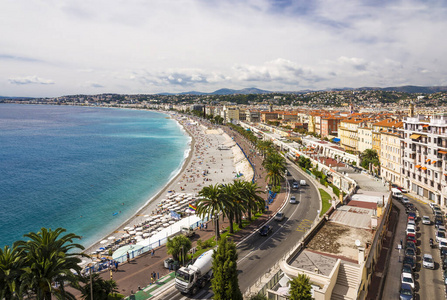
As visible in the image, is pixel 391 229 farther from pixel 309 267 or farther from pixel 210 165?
pixel 210 165

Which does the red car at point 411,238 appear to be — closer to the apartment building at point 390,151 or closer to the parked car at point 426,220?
the parked car at point 426,220

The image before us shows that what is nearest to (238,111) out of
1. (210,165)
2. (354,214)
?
(210,165)

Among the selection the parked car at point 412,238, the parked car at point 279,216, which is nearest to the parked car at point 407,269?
the parked car at point 412,238

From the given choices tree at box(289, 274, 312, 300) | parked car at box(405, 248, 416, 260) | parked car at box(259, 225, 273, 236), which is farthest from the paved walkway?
parked car at box(405, 248, 416, 260)

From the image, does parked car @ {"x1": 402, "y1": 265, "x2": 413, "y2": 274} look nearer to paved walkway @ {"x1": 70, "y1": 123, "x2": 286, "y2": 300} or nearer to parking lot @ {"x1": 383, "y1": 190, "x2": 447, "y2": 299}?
parking lot @ {"x1": 383, "y1": 190, "x2": 447, "y2": 299}

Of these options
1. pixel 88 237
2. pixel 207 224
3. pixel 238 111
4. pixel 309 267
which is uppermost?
pixel 238 111
